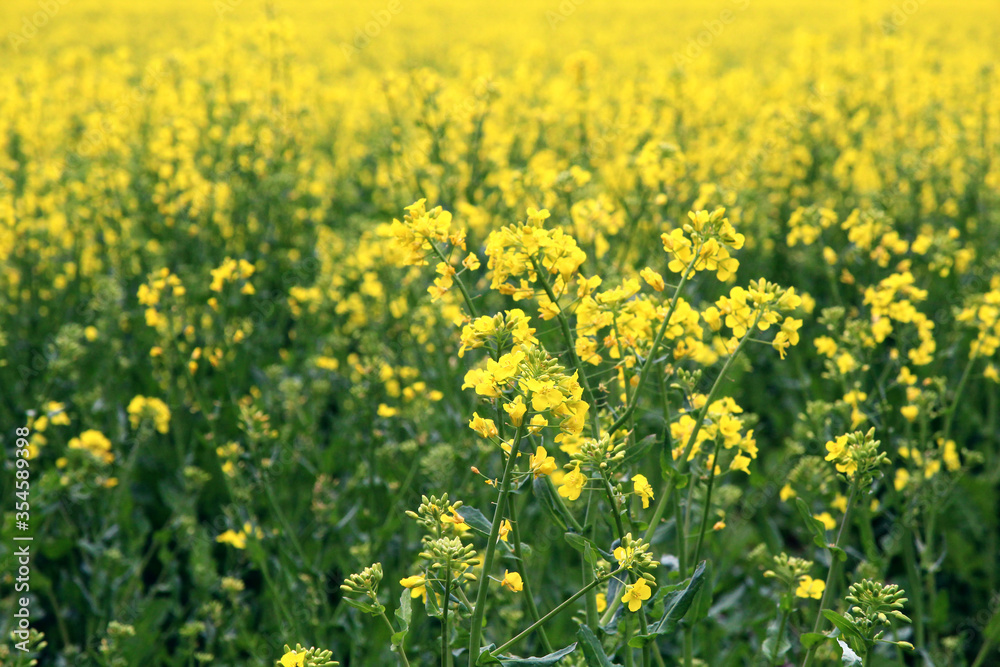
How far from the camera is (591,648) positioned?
1.68 meters

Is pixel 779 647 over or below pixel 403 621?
below

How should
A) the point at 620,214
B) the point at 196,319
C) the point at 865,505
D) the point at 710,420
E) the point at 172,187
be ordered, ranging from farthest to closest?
the point at 172,187, the point at 620,214, the point at 196,319, the point at 865,505, the point at 710,420

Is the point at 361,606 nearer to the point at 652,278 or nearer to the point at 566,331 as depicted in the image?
the point at 566,331

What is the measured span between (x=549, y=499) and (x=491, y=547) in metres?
0.29

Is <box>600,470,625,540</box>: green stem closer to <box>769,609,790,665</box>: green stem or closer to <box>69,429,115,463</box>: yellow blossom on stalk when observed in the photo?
<box>769,609,790,665</box>: green stem

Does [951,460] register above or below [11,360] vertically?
below

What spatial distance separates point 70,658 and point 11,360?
1836mm

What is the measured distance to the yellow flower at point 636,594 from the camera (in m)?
1.65

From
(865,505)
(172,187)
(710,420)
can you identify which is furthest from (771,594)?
(172,187)

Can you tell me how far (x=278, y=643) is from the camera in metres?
3.04

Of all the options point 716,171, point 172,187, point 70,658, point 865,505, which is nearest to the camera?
point 865,505

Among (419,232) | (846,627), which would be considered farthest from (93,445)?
(846,627)

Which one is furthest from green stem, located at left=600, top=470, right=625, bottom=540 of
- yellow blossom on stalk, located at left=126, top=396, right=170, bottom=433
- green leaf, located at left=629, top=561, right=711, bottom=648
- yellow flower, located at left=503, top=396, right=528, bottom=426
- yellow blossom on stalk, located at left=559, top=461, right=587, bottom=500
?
yellow blossom on stalk, located at left=126, top=396, right=170, bottom=433

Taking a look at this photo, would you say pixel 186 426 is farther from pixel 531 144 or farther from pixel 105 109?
pixel 531 144
